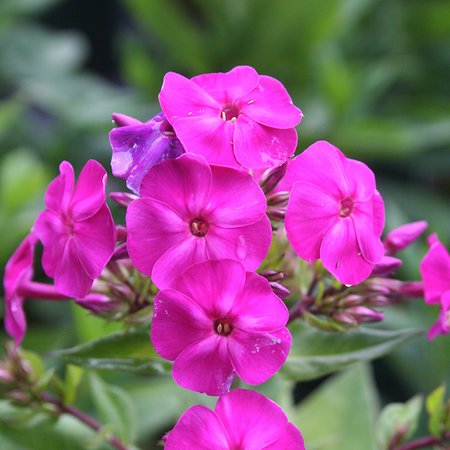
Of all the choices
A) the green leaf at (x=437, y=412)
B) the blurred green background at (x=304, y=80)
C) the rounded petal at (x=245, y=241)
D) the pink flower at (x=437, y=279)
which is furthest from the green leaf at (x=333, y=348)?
the blurred green background at (x=304, y=80)

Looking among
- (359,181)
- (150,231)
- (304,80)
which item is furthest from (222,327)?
(304,80)

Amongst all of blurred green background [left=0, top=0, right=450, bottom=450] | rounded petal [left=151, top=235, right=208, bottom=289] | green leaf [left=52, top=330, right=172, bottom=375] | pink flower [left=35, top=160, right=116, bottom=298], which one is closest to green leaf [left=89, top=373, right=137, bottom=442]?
green leaf [left=52, top=330, right=172, bottom=375]

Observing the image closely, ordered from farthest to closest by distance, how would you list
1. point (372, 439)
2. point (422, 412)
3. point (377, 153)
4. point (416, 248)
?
point (377, 153) < point (416, 248) < point (422, 412) < point (372, 439)

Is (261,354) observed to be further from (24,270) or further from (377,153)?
(377,153)

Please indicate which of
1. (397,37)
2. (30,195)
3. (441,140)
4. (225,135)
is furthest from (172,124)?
(397,37)

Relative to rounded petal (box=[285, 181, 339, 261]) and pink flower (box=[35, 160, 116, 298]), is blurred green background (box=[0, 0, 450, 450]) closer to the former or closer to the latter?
pink flower (box=[35, 160, 116, 298])

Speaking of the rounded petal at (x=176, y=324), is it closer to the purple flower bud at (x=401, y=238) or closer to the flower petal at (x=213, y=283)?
the flower petal at (x=213, y=283)
